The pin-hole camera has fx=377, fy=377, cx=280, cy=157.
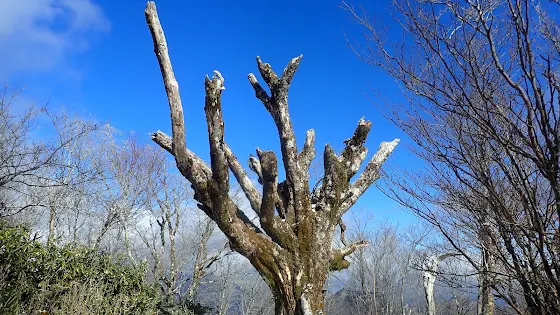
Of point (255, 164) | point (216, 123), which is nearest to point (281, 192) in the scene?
point (255, 164)

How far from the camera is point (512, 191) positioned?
9.65 ft

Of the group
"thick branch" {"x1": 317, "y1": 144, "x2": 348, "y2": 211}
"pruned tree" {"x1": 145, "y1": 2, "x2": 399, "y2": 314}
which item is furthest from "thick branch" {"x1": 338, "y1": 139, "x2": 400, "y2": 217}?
"thick branch" {"x1": 317, "y1": 144, "x2": 348, "y2": 211}

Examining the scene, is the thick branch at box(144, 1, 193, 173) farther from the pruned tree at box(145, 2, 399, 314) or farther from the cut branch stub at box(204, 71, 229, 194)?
the cut branch stub at box(204, 71, 229, 194)

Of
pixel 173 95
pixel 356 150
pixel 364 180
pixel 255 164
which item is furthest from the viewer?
pixel 255 164

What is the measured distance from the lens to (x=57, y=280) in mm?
4812

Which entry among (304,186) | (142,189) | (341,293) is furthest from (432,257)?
(341,293)

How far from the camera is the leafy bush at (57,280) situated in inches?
168

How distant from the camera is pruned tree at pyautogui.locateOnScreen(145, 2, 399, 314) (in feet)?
11.2

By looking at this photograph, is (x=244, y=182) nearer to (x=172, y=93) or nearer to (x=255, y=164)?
(x=255, y=164)

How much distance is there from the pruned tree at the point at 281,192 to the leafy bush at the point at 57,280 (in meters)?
2.21

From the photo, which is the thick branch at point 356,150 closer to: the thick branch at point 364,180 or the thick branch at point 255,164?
the thick branch at point 364,180

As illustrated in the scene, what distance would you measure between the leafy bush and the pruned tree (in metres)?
2.21

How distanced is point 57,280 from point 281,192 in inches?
123

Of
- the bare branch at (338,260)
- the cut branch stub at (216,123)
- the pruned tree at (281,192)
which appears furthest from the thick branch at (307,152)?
the cut branch stub at (216,123)
